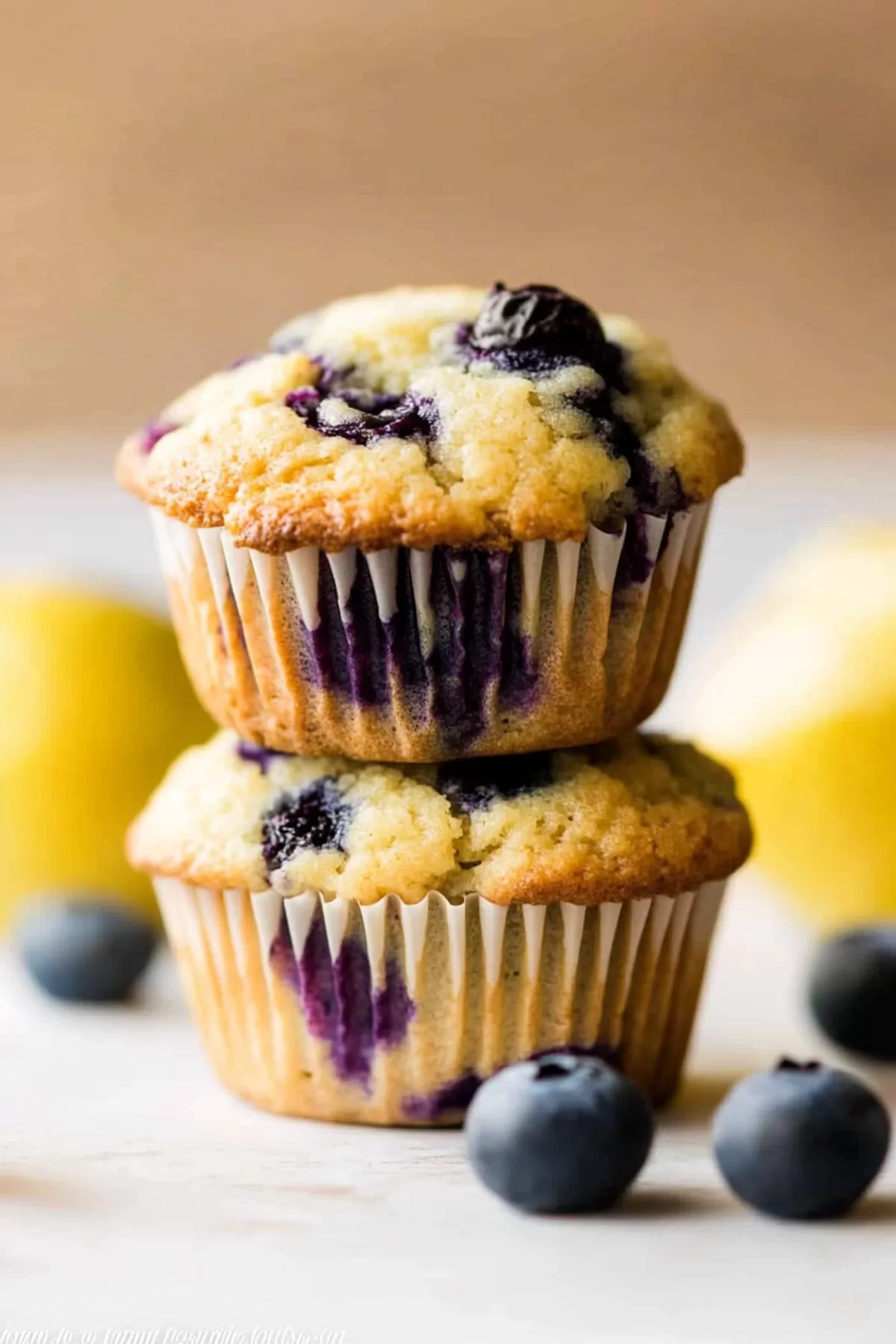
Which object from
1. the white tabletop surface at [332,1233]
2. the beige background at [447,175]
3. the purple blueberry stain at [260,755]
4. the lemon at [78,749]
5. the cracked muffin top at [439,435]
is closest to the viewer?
the white tabletop surface at [332,1233]

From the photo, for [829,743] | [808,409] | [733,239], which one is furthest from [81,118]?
[829,743]

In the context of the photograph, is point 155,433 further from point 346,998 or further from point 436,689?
point 346,998

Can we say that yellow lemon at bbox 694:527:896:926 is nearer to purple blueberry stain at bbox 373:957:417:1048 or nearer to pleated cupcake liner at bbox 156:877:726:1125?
pleated cupcake liner at bbox 156:877:726:1125

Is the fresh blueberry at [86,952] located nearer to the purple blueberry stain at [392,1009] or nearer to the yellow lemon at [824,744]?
the purple blueberry stain at [392,1009]

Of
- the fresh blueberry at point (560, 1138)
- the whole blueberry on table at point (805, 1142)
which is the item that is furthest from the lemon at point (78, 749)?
the whole blueberry on table at point (805, 1142)

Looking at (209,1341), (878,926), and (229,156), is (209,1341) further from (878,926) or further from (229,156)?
(229,156)
